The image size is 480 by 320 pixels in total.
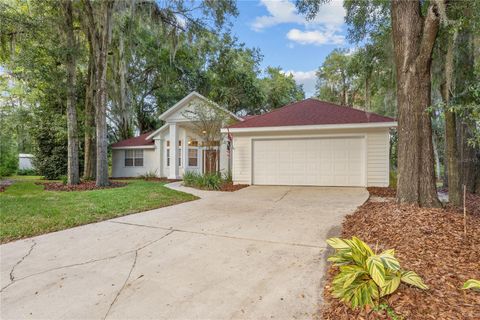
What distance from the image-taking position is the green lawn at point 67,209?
200 inches

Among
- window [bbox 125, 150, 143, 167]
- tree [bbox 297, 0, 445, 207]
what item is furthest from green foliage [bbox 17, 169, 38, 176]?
tree [bbox 297, 0, 445, 207]

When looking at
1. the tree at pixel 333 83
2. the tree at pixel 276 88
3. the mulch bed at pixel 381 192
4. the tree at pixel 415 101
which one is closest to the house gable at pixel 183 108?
the mulch bed at pixel 381 192

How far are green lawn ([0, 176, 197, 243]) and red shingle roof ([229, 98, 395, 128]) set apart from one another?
14.6 feet

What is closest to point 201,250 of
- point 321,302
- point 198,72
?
point 321,302

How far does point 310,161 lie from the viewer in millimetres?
10469

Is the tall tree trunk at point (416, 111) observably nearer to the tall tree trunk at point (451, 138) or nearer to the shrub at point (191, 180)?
the tall tree trunk at point (451, 138)

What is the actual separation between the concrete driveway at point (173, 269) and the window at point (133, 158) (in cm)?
1215

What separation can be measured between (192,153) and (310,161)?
7.96 meters

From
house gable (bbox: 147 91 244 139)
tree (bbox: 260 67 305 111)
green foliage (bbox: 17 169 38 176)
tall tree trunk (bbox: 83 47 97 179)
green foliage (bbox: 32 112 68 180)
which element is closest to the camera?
house gable (bbox: 147 91 244 139)

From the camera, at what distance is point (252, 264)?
11.1ft

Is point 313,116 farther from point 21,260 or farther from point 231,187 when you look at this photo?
point 21,260

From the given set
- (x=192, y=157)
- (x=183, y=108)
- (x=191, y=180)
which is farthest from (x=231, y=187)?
(x=192, y=157)

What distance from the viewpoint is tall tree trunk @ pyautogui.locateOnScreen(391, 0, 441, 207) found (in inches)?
194

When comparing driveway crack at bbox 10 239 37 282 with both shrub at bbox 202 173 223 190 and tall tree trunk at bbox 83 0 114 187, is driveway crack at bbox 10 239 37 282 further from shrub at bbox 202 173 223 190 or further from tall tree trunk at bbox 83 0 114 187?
tall tree trunk at bbox 83 0 114 187
